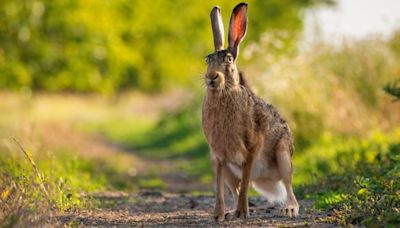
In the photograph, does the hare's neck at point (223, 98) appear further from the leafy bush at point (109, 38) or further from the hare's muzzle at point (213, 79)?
the leafy bush at point (109, 38)

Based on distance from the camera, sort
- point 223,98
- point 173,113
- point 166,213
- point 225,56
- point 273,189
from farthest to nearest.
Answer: point 173,113 → point 166,213 → point 273,189 → point 223,98 → point 225,56

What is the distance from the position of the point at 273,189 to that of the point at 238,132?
3.73 ft

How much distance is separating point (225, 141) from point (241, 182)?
474mm

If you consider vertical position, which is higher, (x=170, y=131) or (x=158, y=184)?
(x=170, y=131)

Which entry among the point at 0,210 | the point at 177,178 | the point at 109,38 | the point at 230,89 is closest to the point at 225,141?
the point at 230,89

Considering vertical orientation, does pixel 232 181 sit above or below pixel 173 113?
below

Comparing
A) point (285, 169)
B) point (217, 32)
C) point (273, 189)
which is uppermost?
point (217, 32)

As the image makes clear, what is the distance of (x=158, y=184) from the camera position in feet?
44.2

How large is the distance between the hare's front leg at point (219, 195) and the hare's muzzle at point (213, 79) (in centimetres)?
84

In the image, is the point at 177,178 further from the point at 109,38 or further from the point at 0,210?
the point at 109,38

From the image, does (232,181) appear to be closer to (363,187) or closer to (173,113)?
(363,187)

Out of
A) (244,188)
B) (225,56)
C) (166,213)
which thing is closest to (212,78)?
(225,56)

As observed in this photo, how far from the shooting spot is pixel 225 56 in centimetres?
808

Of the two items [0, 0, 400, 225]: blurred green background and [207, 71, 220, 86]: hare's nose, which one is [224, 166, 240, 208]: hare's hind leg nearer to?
[0, 0, 400, 225]: blurred green background
